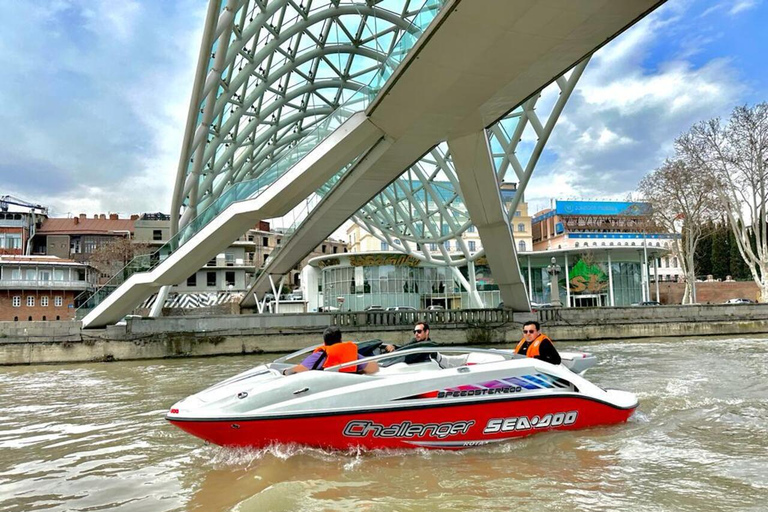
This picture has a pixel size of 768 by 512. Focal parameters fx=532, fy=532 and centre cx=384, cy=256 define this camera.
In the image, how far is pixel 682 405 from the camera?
9.33 metres

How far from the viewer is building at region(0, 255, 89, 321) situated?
155 ft

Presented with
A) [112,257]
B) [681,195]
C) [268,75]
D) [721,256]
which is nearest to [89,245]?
[112,257]

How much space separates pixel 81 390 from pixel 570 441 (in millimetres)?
12086

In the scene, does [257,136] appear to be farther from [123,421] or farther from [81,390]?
[123,421]

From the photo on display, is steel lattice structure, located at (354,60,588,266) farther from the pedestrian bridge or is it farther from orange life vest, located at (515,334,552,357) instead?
orange life vest, located at (515,334,552,357)

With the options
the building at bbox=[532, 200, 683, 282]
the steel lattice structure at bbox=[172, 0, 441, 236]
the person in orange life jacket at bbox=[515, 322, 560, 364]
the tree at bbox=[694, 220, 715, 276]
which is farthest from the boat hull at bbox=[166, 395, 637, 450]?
the tree at bbox=[694, 220, 715, 276]

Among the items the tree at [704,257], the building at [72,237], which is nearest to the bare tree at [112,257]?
A: the building at [72,237]

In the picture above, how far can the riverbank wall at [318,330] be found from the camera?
2267 cm

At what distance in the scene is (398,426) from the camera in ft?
20.7

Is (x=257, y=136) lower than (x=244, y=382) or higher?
higher

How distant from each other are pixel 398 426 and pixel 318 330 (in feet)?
63.8

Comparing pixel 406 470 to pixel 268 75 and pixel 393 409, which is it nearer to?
pixel 393 409

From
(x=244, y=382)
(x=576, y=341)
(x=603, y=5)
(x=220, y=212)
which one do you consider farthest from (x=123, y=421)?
(x=576, y=341)

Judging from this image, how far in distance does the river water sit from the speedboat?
0.70 ft
